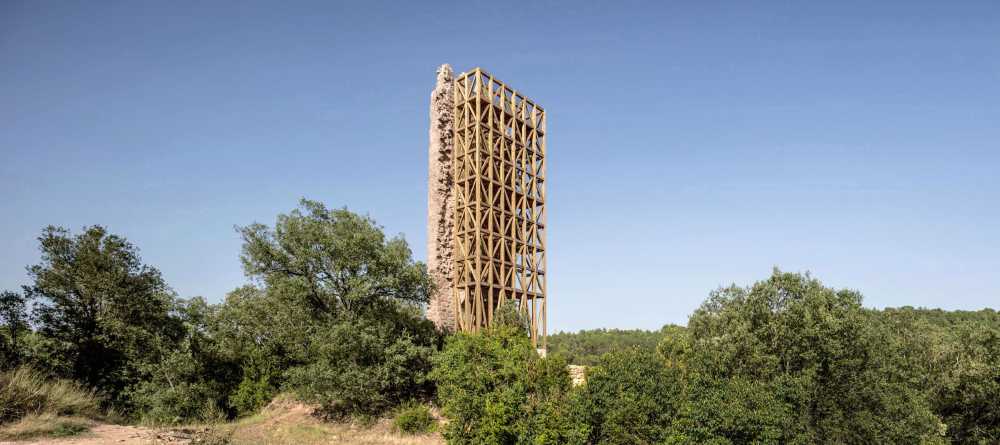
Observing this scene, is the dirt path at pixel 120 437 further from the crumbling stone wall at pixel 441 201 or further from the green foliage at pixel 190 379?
the crumbling stone wall at pixel 441 201

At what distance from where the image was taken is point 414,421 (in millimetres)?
20672

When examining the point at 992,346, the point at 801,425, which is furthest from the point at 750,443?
the point at 992,346

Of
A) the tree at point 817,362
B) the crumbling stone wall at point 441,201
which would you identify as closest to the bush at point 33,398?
the crumbling stone wall at point 441,201

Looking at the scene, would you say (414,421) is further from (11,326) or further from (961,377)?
(961,377)

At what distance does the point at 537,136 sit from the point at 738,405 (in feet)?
67.2

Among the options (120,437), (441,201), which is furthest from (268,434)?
(441,201)

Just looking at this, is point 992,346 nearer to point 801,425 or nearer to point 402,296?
point 801,425

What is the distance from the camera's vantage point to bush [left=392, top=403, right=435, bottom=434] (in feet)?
67.2

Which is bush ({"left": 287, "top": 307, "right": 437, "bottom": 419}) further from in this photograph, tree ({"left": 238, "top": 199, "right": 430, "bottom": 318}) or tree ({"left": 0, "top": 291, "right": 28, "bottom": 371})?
tree ({"left": 0, "top": 291, "right": 28, "bottom": 371})

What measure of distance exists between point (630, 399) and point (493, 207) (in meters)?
14.4

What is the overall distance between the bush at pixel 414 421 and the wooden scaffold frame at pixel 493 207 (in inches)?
248

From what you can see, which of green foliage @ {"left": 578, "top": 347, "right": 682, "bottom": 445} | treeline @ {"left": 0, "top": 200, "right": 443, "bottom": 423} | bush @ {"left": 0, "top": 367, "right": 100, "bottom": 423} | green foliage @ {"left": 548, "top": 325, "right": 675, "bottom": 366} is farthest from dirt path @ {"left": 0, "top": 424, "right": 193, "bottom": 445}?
green foliage @ {"left": 548, "top": 325, "right": 675, "bottom": 366}

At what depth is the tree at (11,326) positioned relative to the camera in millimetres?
20938

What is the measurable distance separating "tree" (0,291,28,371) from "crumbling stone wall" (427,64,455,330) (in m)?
15.2
